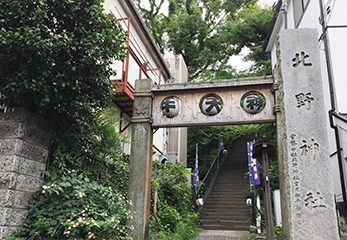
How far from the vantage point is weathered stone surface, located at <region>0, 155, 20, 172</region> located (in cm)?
589

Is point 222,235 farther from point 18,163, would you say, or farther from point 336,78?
point 18,163

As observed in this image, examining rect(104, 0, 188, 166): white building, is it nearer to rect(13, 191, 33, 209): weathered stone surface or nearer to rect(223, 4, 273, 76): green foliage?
rect(13, 191, 33, 209): weathered stone surface

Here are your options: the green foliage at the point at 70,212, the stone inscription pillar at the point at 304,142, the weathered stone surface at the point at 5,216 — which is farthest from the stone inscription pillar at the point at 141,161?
the stone inscription pillar at the point at 304,142

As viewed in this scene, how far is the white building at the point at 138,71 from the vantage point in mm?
11635

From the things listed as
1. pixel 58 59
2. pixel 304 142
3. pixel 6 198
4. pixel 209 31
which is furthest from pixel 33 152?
pixel 209 31

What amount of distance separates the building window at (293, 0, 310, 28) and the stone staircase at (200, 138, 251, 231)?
32.0 feet

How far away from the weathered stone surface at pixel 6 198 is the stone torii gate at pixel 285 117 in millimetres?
3401

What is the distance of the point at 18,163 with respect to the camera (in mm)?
6008

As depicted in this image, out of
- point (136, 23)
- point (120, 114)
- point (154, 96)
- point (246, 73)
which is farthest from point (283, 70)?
point (246, 73)

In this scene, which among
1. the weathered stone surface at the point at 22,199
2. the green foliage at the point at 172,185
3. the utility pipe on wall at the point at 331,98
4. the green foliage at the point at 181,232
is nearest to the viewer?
the weathered stone surface at the point at 22,199

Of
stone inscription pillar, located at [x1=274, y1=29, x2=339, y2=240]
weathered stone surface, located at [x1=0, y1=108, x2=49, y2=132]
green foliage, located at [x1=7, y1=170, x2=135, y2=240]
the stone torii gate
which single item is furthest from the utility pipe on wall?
weathered stone surface, located at [x1=0, y1=108, x2=49, y2=132]

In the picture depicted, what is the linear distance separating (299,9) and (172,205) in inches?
415

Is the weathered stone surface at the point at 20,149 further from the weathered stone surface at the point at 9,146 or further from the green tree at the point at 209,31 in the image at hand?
the green tree at the point at 209,31

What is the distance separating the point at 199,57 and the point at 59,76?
2370 cm
